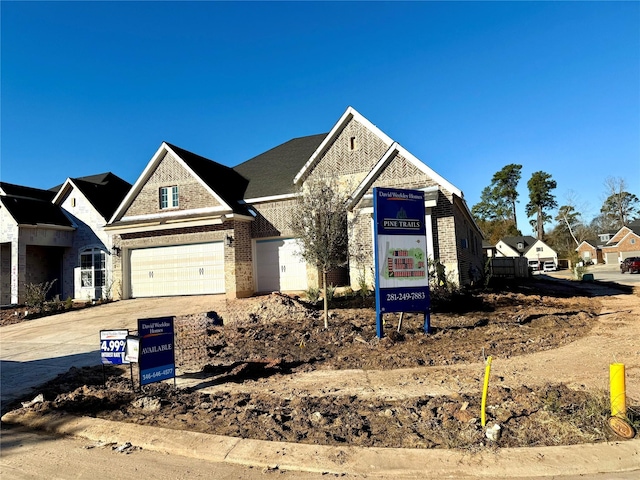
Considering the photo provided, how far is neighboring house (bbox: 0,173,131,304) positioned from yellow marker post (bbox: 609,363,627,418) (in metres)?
21.3

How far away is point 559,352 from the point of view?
27.8 feet

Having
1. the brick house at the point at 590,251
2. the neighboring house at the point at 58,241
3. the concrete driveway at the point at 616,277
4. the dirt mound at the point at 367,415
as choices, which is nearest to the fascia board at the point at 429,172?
the dirt mound at the point at 367,415

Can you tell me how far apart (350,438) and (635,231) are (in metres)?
81.2

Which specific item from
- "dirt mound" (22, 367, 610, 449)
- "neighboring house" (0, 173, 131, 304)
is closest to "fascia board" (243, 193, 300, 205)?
"neighboring house" (0, 173, 131, 304)

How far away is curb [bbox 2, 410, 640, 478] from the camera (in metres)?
4.09

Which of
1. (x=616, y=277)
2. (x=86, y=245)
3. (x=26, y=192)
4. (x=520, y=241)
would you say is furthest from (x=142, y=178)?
(x=520, y=241)

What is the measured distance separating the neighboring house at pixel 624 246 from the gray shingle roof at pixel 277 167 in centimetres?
6434

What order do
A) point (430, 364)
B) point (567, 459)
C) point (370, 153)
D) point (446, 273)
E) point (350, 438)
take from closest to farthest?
1. point (567, 459)
2. point (350, 438)
3. point (430, 364)
4. point (446, 273)
5. point (370, 153)

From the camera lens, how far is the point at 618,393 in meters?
4.75

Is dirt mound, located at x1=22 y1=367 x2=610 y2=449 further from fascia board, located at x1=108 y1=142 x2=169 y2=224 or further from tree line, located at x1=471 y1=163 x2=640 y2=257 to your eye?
tree line, located at x1=471 y1=163 x2=640 y2=257

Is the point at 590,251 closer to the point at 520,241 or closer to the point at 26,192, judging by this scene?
the point at 520,241

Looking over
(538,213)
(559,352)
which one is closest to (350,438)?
(559,352)

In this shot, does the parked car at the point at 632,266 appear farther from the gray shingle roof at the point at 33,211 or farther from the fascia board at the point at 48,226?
the gray shingle roof at the point at 33,211

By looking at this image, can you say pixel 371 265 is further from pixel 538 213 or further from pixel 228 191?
pixel 538 213
